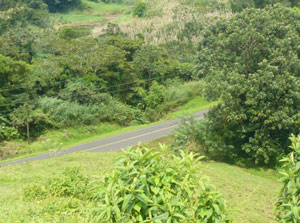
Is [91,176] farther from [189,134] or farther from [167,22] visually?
[167,22]

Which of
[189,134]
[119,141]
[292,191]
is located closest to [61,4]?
[119,141]

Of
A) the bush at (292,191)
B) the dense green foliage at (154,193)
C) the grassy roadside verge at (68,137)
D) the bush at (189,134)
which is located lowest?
the grassy roadside verge at (68,137)

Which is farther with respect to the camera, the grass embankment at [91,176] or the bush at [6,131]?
the bush at [6,131]

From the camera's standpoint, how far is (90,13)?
61.8 meters

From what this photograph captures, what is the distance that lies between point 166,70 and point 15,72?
14.1 metres

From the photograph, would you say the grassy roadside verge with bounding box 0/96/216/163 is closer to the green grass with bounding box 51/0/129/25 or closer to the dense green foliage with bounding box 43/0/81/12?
the green grass with bounding box 51/0/129/25

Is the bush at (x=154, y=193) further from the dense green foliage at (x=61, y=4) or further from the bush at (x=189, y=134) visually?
the dense green foliage at (x=61, y=4)

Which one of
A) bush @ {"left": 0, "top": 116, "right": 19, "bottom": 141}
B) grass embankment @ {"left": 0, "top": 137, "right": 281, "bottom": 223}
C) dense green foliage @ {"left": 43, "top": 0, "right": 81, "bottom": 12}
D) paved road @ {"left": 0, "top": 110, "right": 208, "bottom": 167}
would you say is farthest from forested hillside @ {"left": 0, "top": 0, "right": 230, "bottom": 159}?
dense green foliage @ {"left": 43, "top": 0, "right": 81, "bottom": 12}

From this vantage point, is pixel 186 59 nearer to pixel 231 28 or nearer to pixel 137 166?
pixel 231 28

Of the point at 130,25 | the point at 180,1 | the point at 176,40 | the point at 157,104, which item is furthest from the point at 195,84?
the point at 180,1

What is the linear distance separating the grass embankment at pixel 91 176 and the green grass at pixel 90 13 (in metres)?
42.5

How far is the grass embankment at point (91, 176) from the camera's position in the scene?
5.77m

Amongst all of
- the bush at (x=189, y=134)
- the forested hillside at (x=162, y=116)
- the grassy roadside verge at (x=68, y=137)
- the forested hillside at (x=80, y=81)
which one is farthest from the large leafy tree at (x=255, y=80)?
the forested hillside at (x=80, y=81)

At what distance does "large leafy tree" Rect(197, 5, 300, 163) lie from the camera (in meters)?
14.8
